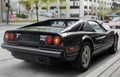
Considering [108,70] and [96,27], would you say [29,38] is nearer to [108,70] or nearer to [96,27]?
[108,70]

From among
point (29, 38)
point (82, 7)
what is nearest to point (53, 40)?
point (29, 38)

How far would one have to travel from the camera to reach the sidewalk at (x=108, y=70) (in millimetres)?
5443

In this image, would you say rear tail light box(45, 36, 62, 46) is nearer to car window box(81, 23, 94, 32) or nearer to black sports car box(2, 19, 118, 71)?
black sports car box(2, 19, 118, 71)

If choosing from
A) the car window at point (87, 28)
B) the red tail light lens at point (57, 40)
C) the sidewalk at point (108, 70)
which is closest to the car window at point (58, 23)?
the car window at point (87, 28)

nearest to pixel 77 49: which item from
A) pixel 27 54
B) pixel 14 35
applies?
pixel 27 54

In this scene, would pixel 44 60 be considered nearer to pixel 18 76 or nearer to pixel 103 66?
pixel 18 76

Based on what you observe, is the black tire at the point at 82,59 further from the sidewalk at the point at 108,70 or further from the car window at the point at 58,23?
the car window at the point at 58,23

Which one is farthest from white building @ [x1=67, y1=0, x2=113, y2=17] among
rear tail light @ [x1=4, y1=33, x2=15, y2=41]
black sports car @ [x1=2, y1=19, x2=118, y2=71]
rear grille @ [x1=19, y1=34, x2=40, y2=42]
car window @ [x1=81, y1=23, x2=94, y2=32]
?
rear grille @ [x1=19, y1=34, x2=40, y2=42]

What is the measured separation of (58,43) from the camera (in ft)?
16.6

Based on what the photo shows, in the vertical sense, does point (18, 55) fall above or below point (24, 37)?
below

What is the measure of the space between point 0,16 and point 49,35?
27965 mm

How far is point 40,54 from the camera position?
203 inches

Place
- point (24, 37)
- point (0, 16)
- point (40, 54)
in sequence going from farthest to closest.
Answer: point (0, 16)
point (24, 37)
point (40, 54)

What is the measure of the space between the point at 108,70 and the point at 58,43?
161cm
